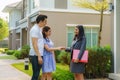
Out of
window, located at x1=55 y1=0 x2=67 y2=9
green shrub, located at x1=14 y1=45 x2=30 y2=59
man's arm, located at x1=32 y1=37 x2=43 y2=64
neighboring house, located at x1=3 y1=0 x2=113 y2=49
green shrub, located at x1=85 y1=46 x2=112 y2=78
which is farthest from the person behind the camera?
green shrub, located at x1=14 y1=45 x2=30 y2=59

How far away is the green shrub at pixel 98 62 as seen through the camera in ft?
36.4

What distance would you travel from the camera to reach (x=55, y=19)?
21.9m

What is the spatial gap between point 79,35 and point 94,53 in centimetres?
294

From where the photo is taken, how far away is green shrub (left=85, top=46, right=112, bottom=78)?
11.1 m

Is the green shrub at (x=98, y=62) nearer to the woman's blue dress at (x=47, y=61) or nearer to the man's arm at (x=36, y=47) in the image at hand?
the woman's blue dress at (x=47, y=61)

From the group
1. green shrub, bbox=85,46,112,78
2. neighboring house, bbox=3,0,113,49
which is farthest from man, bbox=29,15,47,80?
neighboring house, bbox=3,0,113,49

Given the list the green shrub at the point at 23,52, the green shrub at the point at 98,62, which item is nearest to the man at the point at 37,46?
the green shrub at the point at 98,62

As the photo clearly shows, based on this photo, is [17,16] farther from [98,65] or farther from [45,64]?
[45,64]

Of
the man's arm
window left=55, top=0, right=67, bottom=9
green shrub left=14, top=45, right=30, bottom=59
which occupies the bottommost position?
green shrub left=14, top=45, right=30, bottom=59

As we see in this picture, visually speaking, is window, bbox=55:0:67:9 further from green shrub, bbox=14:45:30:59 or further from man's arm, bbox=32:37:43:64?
man's arm, bbox=32:37:43:64

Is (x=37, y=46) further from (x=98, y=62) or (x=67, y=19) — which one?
(x=67, y=19)

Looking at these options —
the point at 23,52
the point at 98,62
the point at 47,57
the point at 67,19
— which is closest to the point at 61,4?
the point at 67,19

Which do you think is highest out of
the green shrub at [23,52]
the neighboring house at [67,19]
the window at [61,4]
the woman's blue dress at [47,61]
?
the window at [61,4]

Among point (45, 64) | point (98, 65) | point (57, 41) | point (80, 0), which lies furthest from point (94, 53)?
point (57, 41)
